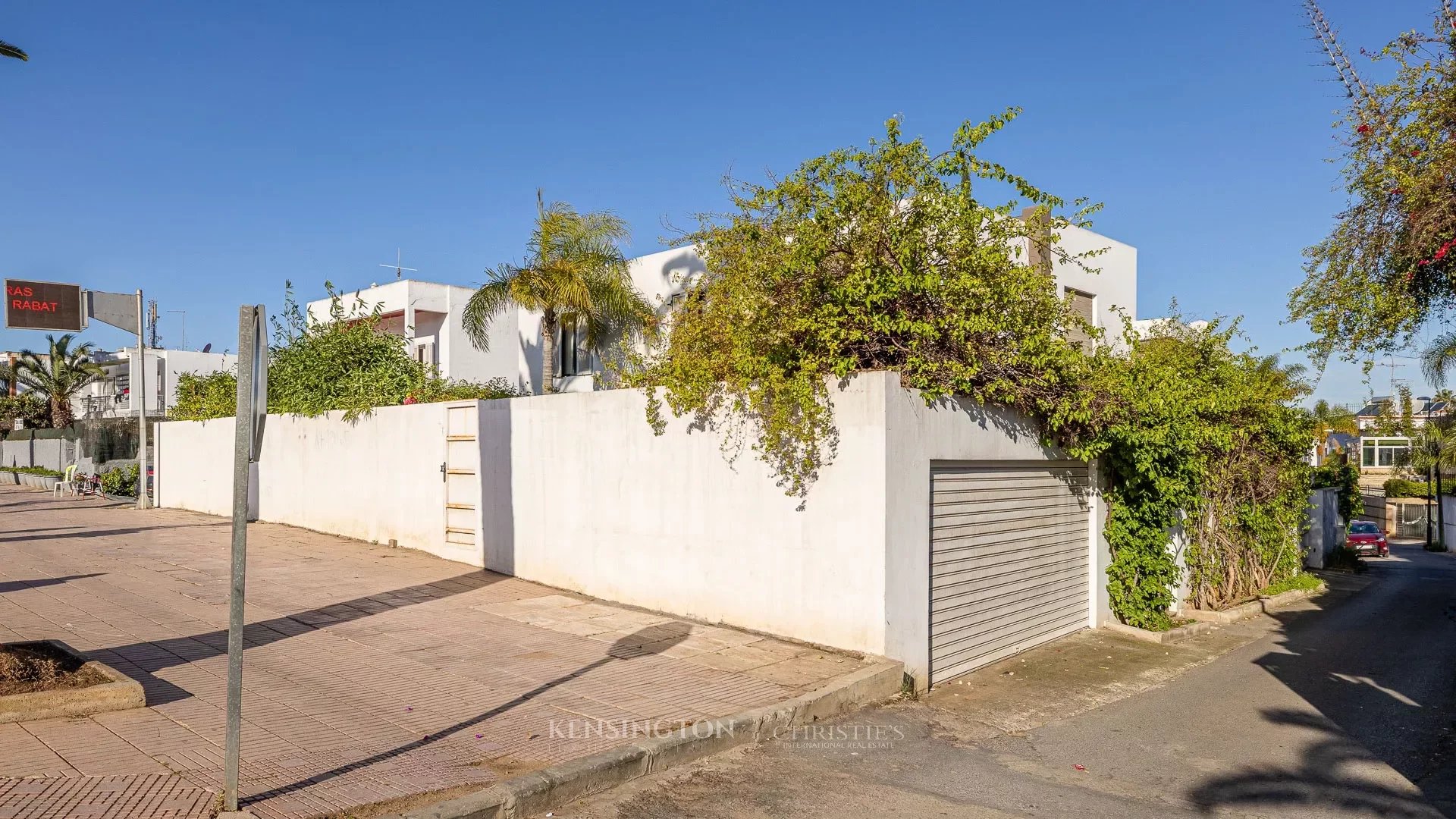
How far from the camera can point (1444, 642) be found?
11.9m

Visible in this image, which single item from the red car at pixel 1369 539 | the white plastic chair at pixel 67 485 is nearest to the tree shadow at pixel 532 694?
the white plastic chair at pixel 67 485

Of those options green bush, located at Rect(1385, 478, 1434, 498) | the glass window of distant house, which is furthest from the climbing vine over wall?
the glass window of distant house

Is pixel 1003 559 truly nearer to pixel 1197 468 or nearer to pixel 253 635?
pixel 1197 468

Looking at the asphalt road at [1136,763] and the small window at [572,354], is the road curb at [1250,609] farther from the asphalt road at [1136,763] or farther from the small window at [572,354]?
the small window at [572,354]

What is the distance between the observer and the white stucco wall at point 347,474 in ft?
47.3

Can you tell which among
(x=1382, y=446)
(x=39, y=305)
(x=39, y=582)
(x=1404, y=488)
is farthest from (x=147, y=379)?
(x=1382, y=446)

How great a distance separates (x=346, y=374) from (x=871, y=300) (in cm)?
1210

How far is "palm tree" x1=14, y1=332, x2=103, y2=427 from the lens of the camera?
43.8 metres

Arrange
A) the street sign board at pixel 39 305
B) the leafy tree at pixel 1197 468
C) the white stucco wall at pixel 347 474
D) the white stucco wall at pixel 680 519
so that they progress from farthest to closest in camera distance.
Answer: the street sign board at pixel 39 305
the white stucco wall at pixel 347 474
the leafy tree at pixel 1197 468
the white stucco wall at pixel 680 519

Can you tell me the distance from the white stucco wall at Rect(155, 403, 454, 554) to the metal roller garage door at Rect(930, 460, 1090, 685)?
705cm

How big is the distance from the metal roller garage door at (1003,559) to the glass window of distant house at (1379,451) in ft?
258

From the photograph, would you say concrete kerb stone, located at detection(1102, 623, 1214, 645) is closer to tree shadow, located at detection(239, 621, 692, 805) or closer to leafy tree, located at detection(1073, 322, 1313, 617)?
leafy tree, located at detection(1073, 322, 1313, 617)

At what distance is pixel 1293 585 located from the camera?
1596 cm

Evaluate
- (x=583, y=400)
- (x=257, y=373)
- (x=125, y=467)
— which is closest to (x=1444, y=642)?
(x=583, y=400)
